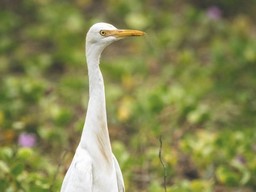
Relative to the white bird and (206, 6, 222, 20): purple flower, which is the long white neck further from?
(206, 6, 222, 20): purple flower

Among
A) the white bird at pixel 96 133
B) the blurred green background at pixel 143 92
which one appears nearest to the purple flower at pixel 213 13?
the blurred green background at pixel 143 92

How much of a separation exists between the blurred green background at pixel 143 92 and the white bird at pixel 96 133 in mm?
648

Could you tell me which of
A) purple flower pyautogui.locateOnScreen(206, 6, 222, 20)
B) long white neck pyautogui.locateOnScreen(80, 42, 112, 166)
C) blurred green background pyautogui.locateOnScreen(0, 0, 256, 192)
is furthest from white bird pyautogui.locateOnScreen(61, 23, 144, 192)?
purple flower pyautogui.locateOnScreen(206, 6, 222, 20)

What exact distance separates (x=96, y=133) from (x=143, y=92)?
3.58 metres

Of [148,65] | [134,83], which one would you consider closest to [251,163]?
[134,83]

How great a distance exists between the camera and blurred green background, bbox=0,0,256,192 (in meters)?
6.30

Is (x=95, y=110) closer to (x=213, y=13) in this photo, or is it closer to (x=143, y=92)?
(x=143, y=92)

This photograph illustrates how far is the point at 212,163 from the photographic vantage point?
652 centimetres

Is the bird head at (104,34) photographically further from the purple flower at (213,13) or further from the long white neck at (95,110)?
the purple flower at (213,13)

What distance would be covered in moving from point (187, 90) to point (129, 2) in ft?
8.46

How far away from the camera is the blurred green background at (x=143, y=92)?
248 inches

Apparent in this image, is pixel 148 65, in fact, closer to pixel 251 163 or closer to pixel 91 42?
pixel 251 163

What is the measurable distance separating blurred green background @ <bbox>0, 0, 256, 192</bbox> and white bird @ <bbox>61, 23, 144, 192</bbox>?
648mm

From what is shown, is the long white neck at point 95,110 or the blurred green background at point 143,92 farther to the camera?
the blurred green background at point 143,92
